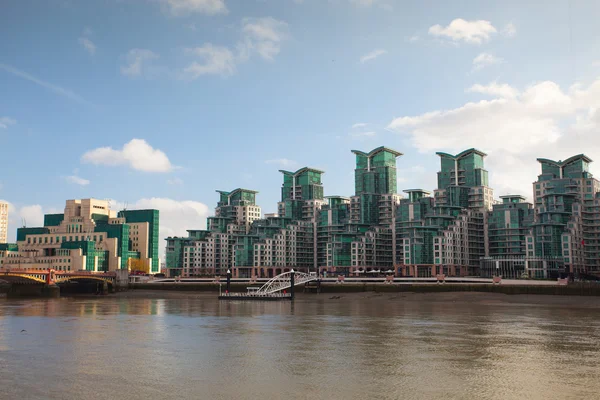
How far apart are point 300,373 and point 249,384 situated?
381 cm

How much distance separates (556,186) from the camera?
200 metres

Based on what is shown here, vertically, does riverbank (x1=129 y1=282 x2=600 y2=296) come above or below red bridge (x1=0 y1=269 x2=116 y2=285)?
below

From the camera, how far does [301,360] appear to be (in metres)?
37.8

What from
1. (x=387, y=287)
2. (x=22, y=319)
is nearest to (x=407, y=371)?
(x=22, y=319)

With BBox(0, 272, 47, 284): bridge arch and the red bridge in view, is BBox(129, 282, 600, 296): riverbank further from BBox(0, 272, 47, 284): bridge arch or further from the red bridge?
BBox(0, 272, 47, 284): bridge arch

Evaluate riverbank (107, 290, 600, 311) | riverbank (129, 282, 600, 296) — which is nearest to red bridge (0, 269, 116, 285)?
riverbank (129, 282, 600, 296)

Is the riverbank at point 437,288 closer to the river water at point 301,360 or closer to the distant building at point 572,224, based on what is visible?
the distant building at point 572,224

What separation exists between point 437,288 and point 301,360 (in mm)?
107058

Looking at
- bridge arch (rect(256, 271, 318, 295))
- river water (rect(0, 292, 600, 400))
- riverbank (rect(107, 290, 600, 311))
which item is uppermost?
bridge arch (rect(256, 271, 318, 295))

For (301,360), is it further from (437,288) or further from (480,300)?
(437,288)

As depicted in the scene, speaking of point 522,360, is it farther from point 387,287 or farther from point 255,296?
point 387,287

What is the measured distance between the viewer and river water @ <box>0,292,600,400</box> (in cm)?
2905

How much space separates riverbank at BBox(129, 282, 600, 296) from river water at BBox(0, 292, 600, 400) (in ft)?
191

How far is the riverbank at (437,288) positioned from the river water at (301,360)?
58.2 metres
